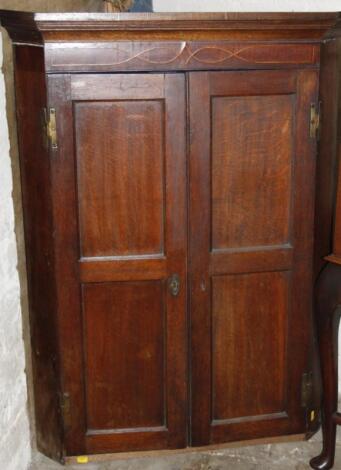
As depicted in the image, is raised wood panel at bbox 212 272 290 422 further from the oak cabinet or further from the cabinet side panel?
the cabinet side panel

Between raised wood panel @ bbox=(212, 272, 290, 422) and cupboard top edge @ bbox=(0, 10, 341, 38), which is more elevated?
cupboard top edge @ bbox=(0, 10, 341, 38)

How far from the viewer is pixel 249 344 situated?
10.0ft

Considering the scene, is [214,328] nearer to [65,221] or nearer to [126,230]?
[126,230]

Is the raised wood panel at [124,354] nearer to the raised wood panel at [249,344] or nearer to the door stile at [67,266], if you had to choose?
the door stile at [67,266]

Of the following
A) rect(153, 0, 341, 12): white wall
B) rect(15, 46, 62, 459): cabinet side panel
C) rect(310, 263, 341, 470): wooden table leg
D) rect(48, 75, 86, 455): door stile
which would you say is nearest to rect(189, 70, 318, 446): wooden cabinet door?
rect(310, 263, 341, 470): wooden table leg

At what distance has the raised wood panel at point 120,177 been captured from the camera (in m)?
2.75

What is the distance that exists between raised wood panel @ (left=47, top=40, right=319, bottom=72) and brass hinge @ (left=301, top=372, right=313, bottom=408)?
4.27 feet

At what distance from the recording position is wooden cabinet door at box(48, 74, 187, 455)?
2.74 metres

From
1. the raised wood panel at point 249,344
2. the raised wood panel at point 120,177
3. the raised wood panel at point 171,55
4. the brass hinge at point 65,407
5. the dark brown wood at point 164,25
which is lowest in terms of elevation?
the brass hinge at point 65,407

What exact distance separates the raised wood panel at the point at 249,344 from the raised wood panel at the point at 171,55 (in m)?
0.85

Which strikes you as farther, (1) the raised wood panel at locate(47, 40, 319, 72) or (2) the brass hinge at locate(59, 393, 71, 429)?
(2) the brass hinge at locate(59, 393, 71, 429)

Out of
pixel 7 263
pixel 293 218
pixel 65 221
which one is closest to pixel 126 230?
pixel 65 221

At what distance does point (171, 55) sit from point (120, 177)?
0.49 m

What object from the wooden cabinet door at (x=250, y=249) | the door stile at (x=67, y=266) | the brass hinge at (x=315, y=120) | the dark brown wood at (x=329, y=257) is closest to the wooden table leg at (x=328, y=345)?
the dark brown wood at (x=329, y=257)
